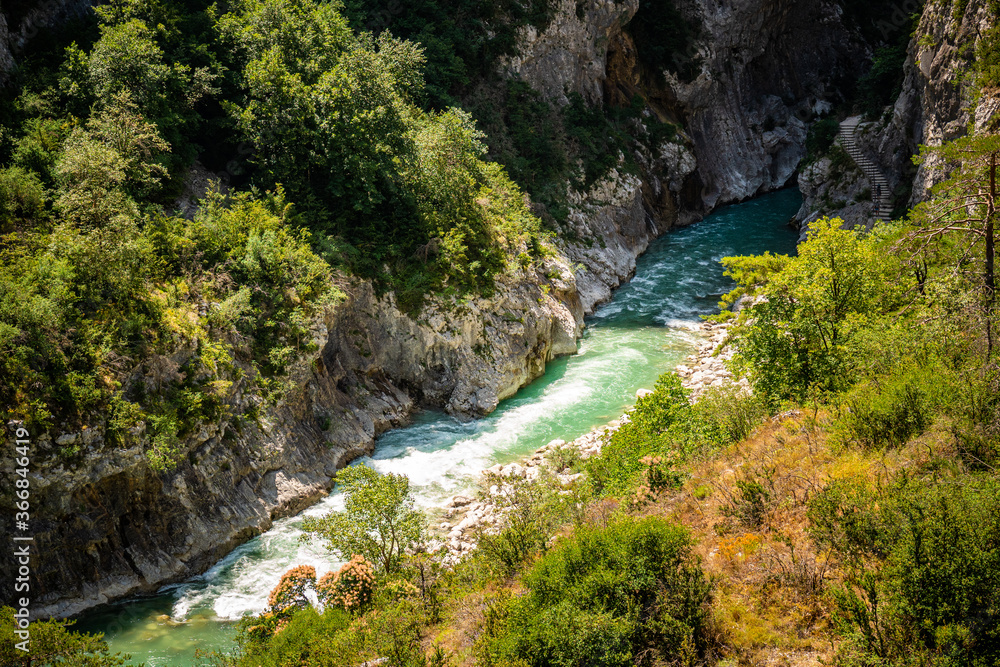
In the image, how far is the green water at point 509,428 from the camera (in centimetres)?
1142

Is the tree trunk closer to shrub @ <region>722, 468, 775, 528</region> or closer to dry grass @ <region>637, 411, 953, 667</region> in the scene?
dry grass @ <region>637, 411, 953, 667</region>

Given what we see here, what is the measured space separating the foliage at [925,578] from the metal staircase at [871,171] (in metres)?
23.1

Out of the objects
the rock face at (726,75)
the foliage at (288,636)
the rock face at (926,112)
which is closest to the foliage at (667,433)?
the foliage at (288,636)

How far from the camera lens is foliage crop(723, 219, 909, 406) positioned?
11.9 meters

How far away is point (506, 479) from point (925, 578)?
8045 mm

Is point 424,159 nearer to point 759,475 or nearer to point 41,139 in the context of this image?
point 41,139

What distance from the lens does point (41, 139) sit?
14.7 meters

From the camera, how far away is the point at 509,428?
18125mm

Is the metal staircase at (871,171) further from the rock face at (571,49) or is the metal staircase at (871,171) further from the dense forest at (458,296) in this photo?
the rock face at (571,49)

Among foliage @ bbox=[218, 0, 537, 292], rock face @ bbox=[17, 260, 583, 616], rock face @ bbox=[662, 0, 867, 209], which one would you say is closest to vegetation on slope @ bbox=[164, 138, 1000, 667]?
rock face @ bbox=[17, 260, 583, 616]

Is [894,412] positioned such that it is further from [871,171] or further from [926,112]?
[871,171]

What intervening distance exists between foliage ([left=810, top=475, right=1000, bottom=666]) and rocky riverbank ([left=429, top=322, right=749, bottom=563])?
6263mm

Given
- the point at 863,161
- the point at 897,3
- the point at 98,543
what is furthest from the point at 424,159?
the point at 897,3

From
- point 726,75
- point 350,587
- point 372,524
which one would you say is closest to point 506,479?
point 372,524
